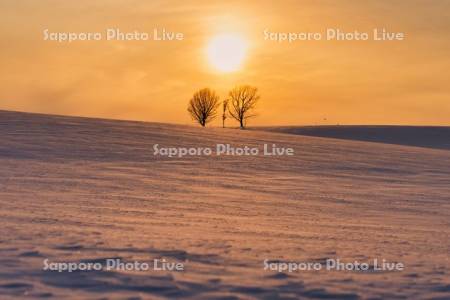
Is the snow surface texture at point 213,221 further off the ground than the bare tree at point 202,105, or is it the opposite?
the bare tree at point 202,105

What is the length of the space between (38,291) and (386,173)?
1635cm

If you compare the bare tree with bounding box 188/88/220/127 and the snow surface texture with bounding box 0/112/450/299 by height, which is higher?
the bare tree with bounding box 188/88/220/127

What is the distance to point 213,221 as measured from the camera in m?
9.92

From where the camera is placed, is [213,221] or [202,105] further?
[202,105]

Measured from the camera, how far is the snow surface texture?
20.3 feet

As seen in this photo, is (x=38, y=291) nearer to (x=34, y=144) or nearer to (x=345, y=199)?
(x=345, y=199)

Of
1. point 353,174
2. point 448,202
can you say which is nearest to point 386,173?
point 353,174

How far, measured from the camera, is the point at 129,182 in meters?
14.8

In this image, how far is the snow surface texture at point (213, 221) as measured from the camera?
6.18 meters

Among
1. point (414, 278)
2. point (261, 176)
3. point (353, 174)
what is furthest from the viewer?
point (353, 174)

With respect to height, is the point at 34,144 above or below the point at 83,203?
above

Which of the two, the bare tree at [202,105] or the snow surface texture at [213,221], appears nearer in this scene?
the snow surface texture at [213,221]

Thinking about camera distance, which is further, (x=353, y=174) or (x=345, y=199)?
(x=353, y=174)

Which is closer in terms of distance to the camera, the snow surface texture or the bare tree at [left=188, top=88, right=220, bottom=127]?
the snow surface texture
